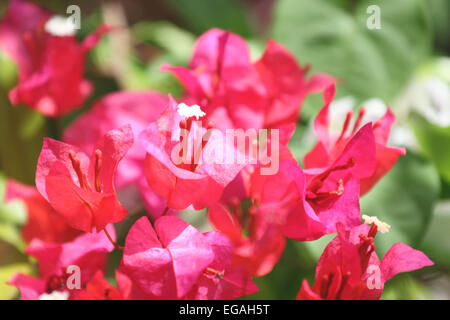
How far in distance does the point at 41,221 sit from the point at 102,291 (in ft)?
0.47

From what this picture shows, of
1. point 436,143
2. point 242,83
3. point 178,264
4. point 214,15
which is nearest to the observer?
point 178,264

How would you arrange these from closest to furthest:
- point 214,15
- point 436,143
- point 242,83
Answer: point 242,83, point 436,143, point 214,15

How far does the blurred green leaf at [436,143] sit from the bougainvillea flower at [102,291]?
34 centimetres

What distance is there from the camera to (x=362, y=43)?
1.87ft

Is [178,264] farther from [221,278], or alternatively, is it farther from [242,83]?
[242,83]

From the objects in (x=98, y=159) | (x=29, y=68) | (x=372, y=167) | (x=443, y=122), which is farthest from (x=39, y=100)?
(x=443, y=122)

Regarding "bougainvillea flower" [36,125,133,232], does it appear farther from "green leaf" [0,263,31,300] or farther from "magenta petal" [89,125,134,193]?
"green leaf" [0,263,31,300]

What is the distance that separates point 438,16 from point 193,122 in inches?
26.5

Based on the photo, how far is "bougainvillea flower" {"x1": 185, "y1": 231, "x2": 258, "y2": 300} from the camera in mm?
308

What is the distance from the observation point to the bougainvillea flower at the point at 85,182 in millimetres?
307

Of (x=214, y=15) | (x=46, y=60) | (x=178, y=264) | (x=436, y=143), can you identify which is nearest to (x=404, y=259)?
(x=178, y=264)

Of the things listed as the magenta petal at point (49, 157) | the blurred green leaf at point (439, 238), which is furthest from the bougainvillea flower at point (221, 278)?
the blurred green leaf at point (439, 238)

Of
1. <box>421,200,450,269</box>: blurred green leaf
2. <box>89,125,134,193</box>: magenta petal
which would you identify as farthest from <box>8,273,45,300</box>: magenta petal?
<box>421,200,450,269</box>: blurred green leaf

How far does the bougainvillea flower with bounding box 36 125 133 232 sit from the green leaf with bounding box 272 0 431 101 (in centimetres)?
32
